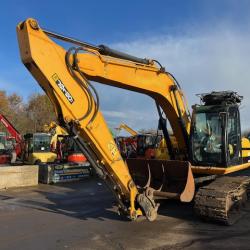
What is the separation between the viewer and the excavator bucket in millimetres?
8648

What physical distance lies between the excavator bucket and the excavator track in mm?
285

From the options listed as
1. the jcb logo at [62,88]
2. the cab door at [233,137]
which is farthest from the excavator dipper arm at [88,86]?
the cab door at [233,137]

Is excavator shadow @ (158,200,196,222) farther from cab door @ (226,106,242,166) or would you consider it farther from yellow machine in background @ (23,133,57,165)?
yellow machine in background @ (23,133,57,165)

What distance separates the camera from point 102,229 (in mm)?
8219

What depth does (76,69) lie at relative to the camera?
25.5ft

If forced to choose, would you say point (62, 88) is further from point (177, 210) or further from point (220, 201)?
point (177, 210)

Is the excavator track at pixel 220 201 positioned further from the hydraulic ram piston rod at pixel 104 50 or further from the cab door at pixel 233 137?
the hydraulic ram piston rod at pixel 104 50

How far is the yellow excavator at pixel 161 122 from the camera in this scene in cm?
752

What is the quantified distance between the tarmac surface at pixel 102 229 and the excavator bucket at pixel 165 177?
2.08 feet

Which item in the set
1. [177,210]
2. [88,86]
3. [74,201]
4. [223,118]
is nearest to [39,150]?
[74,201]

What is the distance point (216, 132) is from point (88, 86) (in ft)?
11.4

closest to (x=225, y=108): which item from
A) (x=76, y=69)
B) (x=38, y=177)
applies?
(x=76, y=69)

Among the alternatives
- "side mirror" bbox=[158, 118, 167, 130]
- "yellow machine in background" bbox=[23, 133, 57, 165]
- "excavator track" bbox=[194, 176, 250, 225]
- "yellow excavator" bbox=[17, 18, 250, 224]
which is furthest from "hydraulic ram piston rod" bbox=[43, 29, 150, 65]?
"yellow machine in background" bbox=[23, 133, 57, 165]

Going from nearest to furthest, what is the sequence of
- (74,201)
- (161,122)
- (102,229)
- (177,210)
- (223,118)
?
(102,229)
(223,118)
(177,210)
(161,122)
(74,201)
